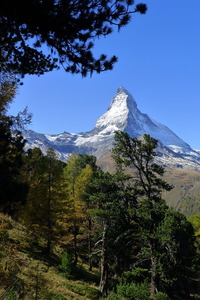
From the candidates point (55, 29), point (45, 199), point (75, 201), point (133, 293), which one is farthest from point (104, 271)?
point (55, 29)

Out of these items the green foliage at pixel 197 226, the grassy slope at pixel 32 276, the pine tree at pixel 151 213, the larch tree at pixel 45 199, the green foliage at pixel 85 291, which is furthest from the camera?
the green foliage at pixel 197 226

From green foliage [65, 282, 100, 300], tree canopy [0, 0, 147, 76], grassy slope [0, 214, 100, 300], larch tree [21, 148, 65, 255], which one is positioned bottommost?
green foliage [65, 282, 100, 300]

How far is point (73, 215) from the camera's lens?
976 inches

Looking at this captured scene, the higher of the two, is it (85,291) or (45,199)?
(45,199)

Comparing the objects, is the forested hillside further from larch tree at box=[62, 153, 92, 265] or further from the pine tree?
larch tree at box=[62, 153, 92, 265]

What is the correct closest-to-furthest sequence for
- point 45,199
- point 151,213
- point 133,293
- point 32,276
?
1. point 133,293
2. point 32,276
3. point 151,213
4. point 45,199

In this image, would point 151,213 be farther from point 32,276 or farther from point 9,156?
point 9,156

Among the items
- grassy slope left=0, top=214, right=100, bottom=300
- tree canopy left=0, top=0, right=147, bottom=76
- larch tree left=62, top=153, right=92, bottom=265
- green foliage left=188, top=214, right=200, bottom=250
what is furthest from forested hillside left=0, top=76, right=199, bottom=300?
green foliage left=188, top=214, right=200, bottom=250

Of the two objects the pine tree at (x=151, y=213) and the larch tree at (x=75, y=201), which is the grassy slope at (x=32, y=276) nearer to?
the larch tree at (x=75, y=201)

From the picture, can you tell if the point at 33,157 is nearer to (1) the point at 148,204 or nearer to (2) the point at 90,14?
(1) the point at 148,204

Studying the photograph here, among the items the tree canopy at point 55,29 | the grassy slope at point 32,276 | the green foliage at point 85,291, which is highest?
the tree canopy at point 55,29

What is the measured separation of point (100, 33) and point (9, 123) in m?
6.66

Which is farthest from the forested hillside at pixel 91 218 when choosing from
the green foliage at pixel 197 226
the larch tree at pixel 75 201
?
the green foliage at pixel 197 226

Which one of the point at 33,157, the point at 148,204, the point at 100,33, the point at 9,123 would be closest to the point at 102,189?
the point at 148,204
